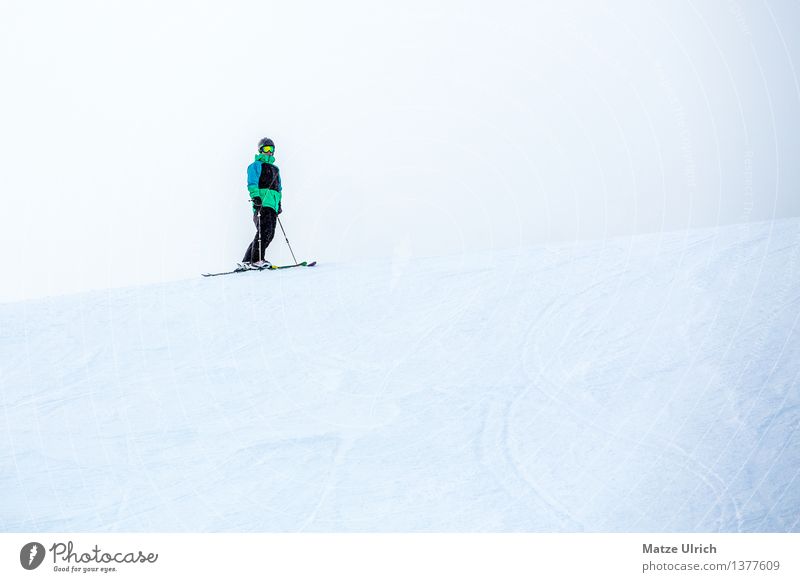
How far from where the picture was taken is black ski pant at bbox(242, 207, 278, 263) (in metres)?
10.6

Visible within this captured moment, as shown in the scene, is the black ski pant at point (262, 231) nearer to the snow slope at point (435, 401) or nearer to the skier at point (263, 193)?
the skier at point (263, 193)

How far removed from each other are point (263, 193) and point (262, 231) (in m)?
0.56

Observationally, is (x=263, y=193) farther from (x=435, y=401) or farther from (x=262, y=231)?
(x=435, y=401)

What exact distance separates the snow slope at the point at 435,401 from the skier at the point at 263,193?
1.42 metres

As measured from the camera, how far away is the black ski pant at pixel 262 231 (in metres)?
10.6

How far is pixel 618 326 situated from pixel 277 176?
5.79 metres

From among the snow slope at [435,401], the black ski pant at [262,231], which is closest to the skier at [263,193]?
the black ski pant at [262,231]

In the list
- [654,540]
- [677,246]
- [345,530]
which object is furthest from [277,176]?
[654,540]

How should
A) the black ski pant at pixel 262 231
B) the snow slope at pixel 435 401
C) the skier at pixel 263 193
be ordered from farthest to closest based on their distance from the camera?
the black ski pant at pixel 262 231 < the skier at pixel 263 193 < the snow slope at pixel 435 401

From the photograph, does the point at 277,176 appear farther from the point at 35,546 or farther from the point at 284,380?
the point at 35,546

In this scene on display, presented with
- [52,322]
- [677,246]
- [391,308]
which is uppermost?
[677,246]

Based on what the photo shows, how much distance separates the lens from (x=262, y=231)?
10.6 meters

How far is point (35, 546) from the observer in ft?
11.8

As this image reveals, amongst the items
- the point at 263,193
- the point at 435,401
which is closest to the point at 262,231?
the point at 263,193
